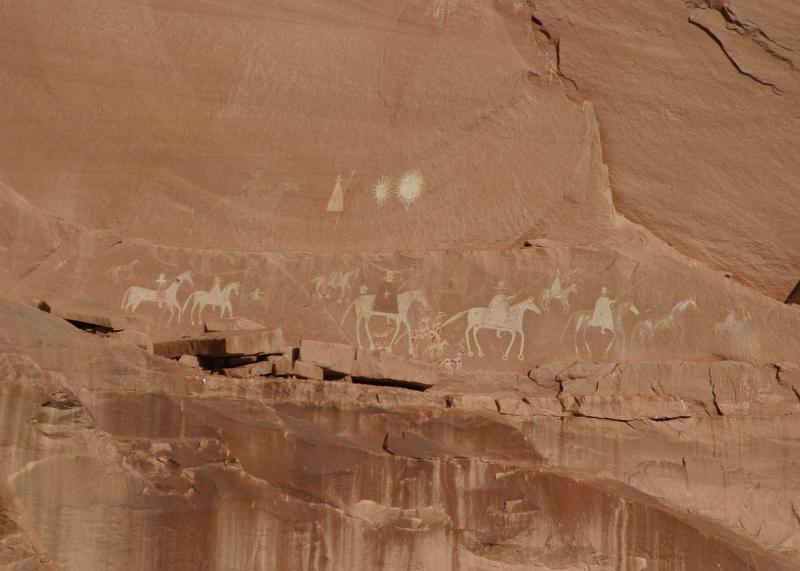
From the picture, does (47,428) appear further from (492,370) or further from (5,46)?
(5,46)

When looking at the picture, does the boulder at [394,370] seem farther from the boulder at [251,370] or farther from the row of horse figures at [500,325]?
the boulder at [251,370]

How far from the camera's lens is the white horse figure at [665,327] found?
16.7m

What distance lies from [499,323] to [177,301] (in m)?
4.15

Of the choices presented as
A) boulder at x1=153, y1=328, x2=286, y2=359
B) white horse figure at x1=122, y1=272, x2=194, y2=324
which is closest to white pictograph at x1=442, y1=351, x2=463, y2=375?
boulder at x1=153, y1=328, x2=286, y2=359

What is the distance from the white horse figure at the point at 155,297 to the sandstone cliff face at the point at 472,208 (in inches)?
1.1

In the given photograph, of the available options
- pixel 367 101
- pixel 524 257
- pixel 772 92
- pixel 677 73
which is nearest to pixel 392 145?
pixel 367 101

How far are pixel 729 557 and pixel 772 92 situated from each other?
22.2 ft

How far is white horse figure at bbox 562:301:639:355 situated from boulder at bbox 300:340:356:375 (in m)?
3.16

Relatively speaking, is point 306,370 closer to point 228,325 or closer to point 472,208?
point 228,325

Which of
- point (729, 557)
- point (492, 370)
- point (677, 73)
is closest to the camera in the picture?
point (729, 557)

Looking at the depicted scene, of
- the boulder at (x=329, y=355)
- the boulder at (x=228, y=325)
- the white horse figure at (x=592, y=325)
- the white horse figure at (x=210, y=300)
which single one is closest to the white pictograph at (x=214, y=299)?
the white horse figure at (x=210, y=300)

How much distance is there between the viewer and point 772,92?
57.3 feet

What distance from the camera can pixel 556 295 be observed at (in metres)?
16.9

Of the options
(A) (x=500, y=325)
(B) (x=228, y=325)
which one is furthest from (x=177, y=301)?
(A) (x=500, y=325)
